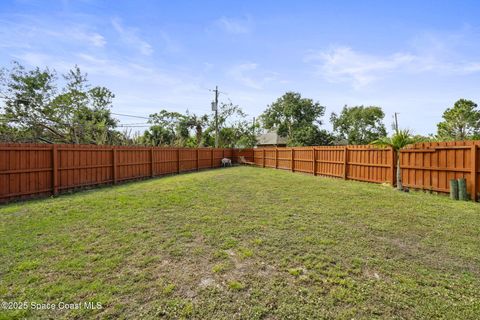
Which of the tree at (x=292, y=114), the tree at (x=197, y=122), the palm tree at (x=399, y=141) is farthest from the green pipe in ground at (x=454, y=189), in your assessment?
the tree at (x=292, y=114)

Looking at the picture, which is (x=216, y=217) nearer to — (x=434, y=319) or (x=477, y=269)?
(x=434, y=319)

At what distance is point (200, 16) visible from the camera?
8.85 m

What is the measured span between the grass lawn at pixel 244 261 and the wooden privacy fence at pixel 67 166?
3.91ft

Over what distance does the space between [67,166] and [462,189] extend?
36.4 ft

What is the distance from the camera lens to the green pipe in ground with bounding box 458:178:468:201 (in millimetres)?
6020

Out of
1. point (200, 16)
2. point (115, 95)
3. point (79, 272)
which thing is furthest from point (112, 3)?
point (115, 95)

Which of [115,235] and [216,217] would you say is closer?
[115,235]

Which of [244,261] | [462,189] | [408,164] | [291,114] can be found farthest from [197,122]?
[244,261]

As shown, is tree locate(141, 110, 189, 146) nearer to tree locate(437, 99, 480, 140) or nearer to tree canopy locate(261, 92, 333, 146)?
tree canopy locate(261, 92, 333, 146)

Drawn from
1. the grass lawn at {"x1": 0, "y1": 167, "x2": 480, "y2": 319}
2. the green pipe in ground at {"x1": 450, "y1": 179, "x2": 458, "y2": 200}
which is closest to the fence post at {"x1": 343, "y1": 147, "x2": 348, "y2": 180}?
the green pipe in ground at {"x1": 450, "y1": 179, "x2": 458, "y2": 200}

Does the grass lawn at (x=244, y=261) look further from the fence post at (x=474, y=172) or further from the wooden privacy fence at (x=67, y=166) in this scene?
the wooden privacy fence at (x=67, y=166)

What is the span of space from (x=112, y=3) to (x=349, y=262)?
913cm

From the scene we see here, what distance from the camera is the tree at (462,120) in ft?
75.4

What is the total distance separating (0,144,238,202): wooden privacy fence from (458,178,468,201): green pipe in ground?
10.9 metres
